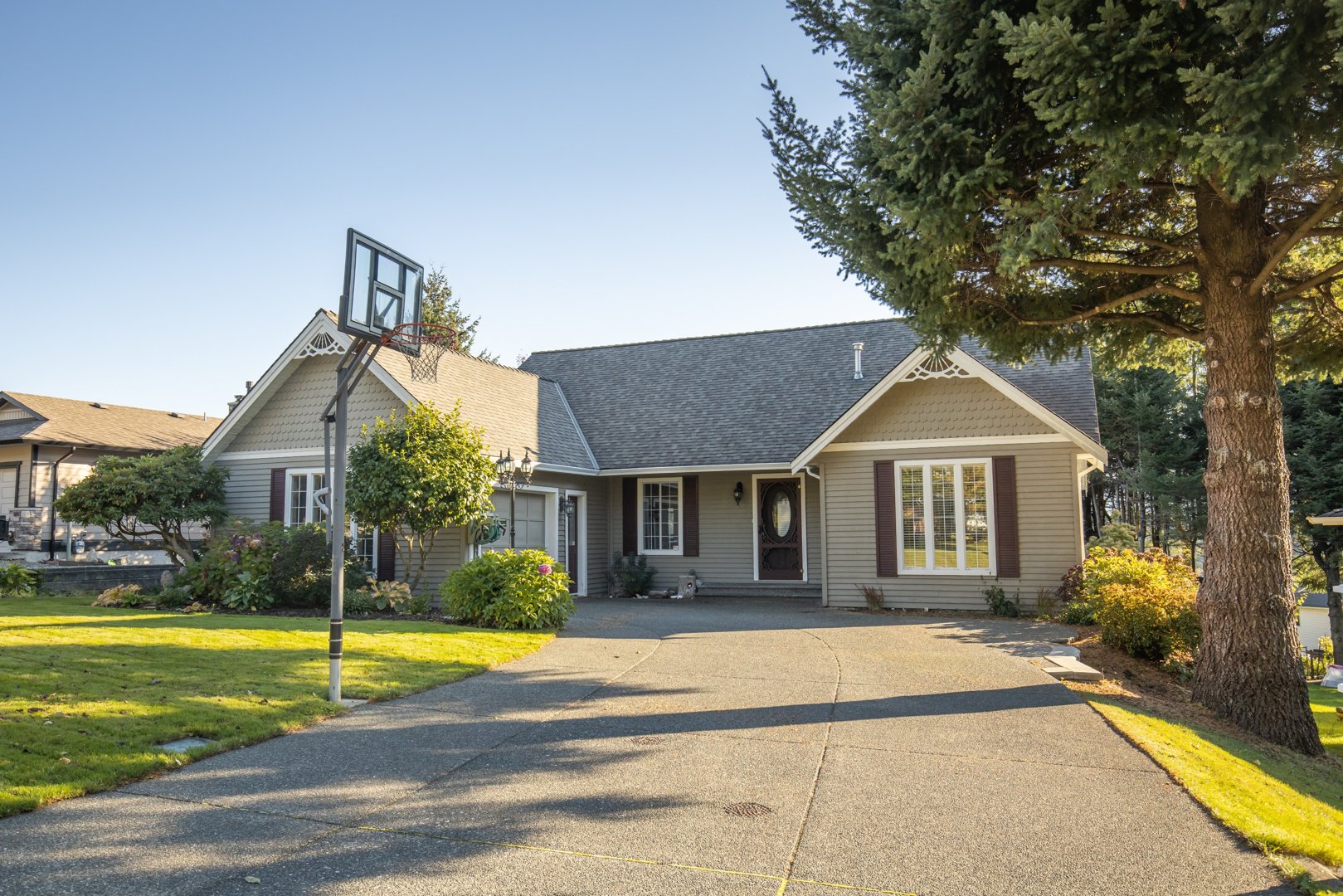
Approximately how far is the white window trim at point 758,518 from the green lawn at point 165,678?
8108 millimetres

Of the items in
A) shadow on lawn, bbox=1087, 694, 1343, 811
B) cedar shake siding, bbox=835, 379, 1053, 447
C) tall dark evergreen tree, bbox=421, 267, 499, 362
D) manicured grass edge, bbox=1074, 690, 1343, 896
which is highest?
tall dark evergreen tree, bbox=421, 267, 499, 362

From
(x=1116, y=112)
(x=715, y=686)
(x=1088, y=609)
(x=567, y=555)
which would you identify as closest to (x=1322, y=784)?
(x=715, y=686)

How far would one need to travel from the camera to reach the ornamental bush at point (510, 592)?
12.3m

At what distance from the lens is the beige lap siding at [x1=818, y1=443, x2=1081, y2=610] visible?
1488cm

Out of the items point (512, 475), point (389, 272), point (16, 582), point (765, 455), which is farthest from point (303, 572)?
point (765, 455)

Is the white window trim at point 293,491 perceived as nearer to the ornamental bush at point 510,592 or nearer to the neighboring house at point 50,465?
the ornamental bush at point 510,592

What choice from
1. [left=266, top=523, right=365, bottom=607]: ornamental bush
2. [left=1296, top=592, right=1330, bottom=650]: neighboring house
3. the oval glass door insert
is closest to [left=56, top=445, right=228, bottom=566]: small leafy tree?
[left=266, top=523, right=365, bottom=607]: ornamental bush

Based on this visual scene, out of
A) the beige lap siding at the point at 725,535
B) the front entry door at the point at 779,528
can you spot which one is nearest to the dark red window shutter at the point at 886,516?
the beige lap siding at the point at 725,535

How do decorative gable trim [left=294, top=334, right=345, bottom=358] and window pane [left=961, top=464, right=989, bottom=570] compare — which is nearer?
window pane [left=961, top=464, right=989, bottom=570]

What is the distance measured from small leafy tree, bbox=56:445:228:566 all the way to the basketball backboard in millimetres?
10512

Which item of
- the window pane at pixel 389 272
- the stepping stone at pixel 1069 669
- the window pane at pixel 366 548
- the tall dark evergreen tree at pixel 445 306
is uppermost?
the tall dark evergreen tree at pixel 445 306

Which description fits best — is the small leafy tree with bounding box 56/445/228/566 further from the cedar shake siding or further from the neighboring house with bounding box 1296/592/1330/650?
the neighboring house with bounding box 1296/592/1330/650

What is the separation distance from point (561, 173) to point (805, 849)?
12.0 metres

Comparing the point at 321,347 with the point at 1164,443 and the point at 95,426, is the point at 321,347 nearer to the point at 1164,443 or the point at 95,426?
the point at 95,426
